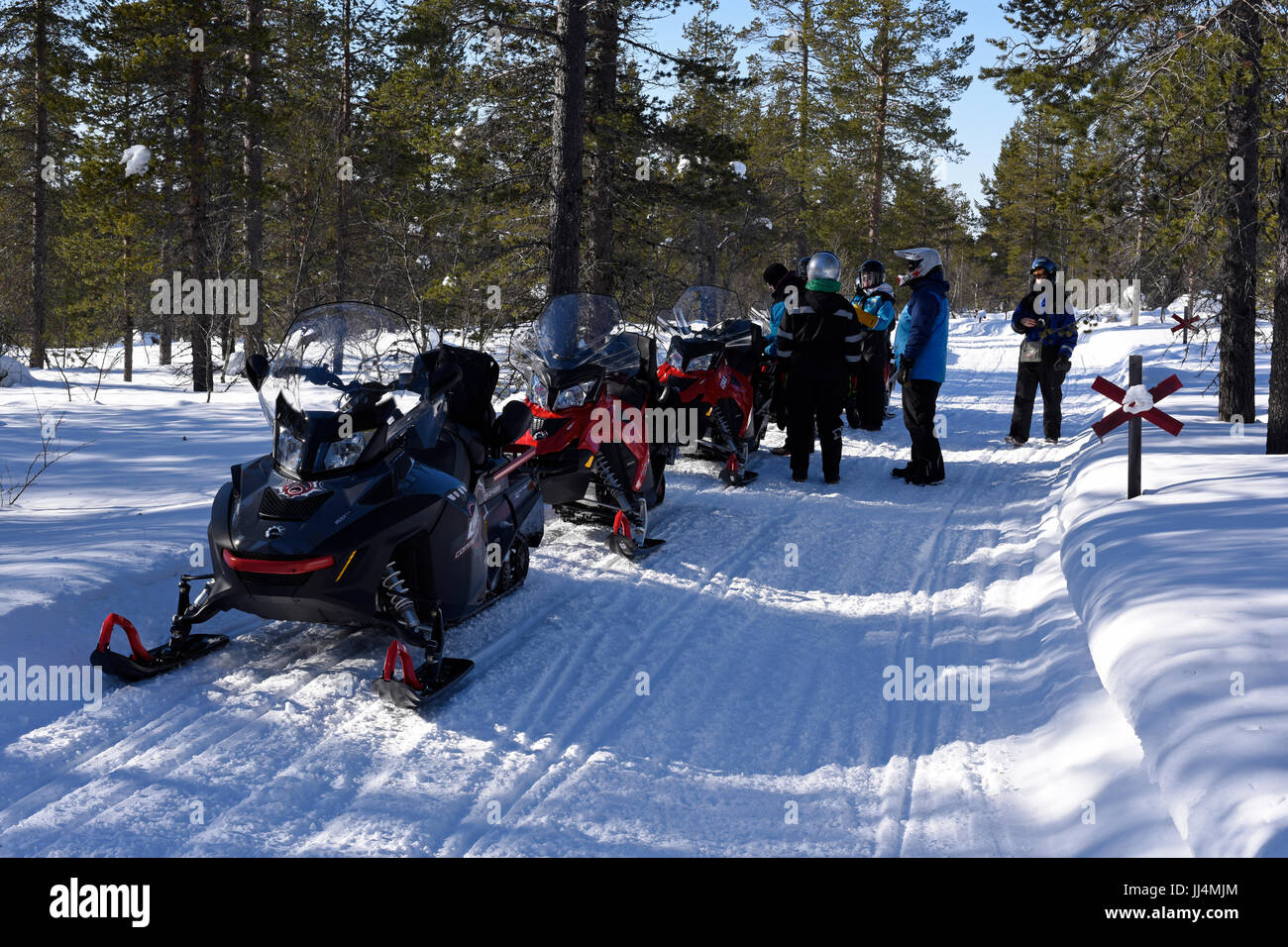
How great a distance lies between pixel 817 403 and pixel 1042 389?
3.41 m

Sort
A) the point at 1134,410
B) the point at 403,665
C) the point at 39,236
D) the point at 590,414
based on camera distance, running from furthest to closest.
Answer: the point at 39,236 < the point at 1134,410 < the point at 590,414 < the point at 403,665

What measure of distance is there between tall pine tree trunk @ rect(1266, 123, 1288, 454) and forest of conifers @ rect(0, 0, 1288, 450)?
0.03m

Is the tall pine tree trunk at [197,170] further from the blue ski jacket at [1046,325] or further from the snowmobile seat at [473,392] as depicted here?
the blue ski jacket at [1046,325]

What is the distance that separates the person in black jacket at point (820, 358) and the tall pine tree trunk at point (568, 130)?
3347 millimetres

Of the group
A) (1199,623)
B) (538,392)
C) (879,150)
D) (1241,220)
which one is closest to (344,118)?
(538,392)

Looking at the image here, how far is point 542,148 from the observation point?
13.5 metres

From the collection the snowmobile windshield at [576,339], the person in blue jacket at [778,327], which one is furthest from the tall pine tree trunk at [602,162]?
the snowmobile windshield at [576,339]

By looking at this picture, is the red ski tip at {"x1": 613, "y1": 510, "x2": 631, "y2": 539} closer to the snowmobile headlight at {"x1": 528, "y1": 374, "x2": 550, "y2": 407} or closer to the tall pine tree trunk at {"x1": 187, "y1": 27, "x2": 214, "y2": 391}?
the snowmobile headlight at {"x1": 528, "y1": 374, "x2": 550, "y2": 407}

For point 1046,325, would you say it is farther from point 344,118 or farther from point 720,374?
point 344,118

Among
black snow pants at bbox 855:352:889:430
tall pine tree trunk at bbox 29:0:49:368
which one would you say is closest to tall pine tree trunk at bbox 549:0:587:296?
black snow pants at bbox 855:352:889:430

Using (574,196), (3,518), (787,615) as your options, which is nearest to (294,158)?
(574,196)

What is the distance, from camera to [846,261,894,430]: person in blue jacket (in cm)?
1147

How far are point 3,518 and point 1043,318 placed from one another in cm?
1010
